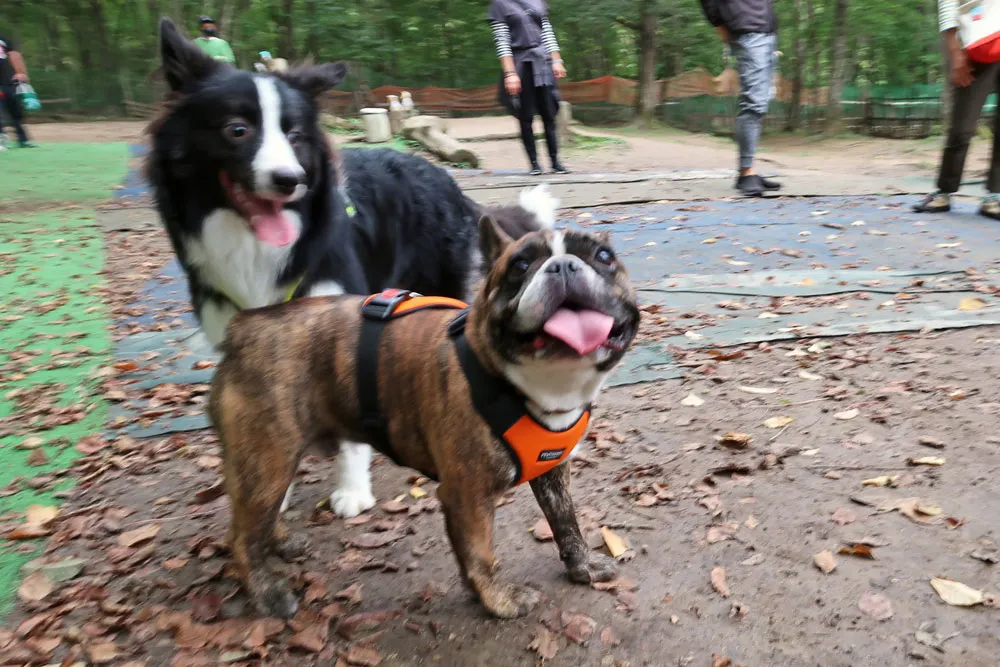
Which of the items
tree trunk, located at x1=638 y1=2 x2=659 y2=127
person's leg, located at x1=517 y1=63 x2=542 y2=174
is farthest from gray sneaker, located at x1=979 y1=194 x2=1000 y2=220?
tree trunk, located at x1=638 y1=2 x2=659 y2=127

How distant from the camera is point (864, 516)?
2791mm

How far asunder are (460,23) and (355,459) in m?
37.5

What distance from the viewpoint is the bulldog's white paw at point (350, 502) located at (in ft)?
10.3

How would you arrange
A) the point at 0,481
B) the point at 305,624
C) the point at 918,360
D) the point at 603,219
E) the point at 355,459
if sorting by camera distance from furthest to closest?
the point at 603,219 < the point at 918,360 < the point at 0,481 < the point at 355,459 < the point at 305,624

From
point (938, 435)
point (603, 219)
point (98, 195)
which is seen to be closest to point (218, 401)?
point (938, 435)

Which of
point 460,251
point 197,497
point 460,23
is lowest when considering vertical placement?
point 197,497

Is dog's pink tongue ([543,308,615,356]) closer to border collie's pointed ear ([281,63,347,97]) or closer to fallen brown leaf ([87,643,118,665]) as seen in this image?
fallen brown leaf ([87,643,118,665])

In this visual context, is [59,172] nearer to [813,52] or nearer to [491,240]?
[491,240]

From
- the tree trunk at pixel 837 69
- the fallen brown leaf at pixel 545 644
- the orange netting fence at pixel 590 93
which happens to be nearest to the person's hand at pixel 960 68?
the fallen brown leaf at pixel 545 644

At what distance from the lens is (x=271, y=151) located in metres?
2.88

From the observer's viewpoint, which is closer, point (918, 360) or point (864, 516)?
point (864, 516)

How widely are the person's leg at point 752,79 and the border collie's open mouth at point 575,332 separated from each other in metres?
7.33

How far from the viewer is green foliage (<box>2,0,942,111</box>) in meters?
28.1

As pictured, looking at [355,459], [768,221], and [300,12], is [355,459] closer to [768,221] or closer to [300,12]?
[768,221]
